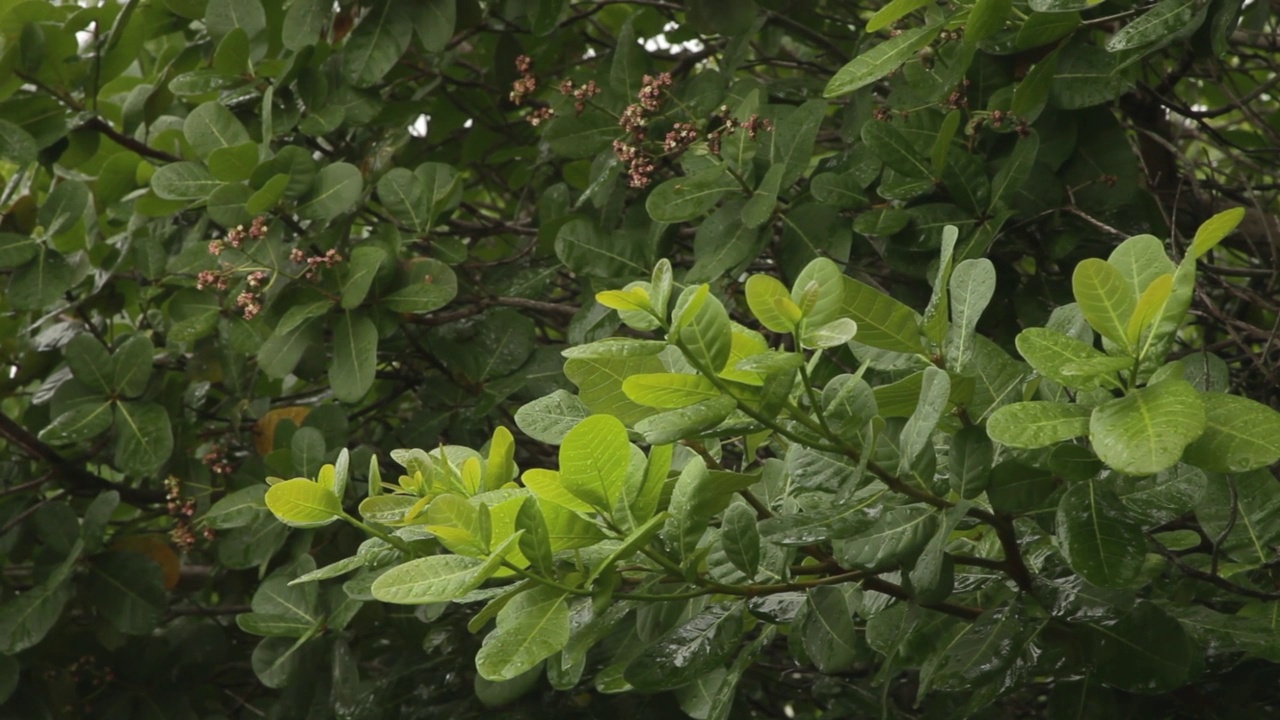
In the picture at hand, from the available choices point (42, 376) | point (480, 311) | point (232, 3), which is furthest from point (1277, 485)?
point (42, 376)

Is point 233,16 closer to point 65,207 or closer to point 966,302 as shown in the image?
point 65,207

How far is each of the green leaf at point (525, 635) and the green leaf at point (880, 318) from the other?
11.0 inches

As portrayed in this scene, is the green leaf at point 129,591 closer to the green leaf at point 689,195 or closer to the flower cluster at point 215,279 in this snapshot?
the flower cluster at point 215,279

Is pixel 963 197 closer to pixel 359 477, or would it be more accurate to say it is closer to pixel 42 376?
pixel 359 477

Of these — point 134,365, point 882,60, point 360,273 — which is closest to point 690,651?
point 882,60

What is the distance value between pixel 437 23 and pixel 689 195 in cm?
49

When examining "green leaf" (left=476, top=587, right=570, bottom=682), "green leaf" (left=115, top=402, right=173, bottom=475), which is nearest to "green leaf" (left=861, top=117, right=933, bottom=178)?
"green leaf" (left=476, top=587, right=570, bottom=682)

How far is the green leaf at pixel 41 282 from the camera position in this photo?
75.4 inches

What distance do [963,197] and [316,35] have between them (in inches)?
36.3

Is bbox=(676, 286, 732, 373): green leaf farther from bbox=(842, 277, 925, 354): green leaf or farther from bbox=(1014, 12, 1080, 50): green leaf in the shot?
bbox=(1014, 12, 1080, 50): green leaf

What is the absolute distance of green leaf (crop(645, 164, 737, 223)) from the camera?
1528mm

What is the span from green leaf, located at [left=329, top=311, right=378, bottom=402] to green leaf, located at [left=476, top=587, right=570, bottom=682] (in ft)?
2.81

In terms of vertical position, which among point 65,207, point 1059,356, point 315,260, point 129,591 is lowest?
point 129,591

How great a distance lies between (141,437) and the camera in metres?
1.86
